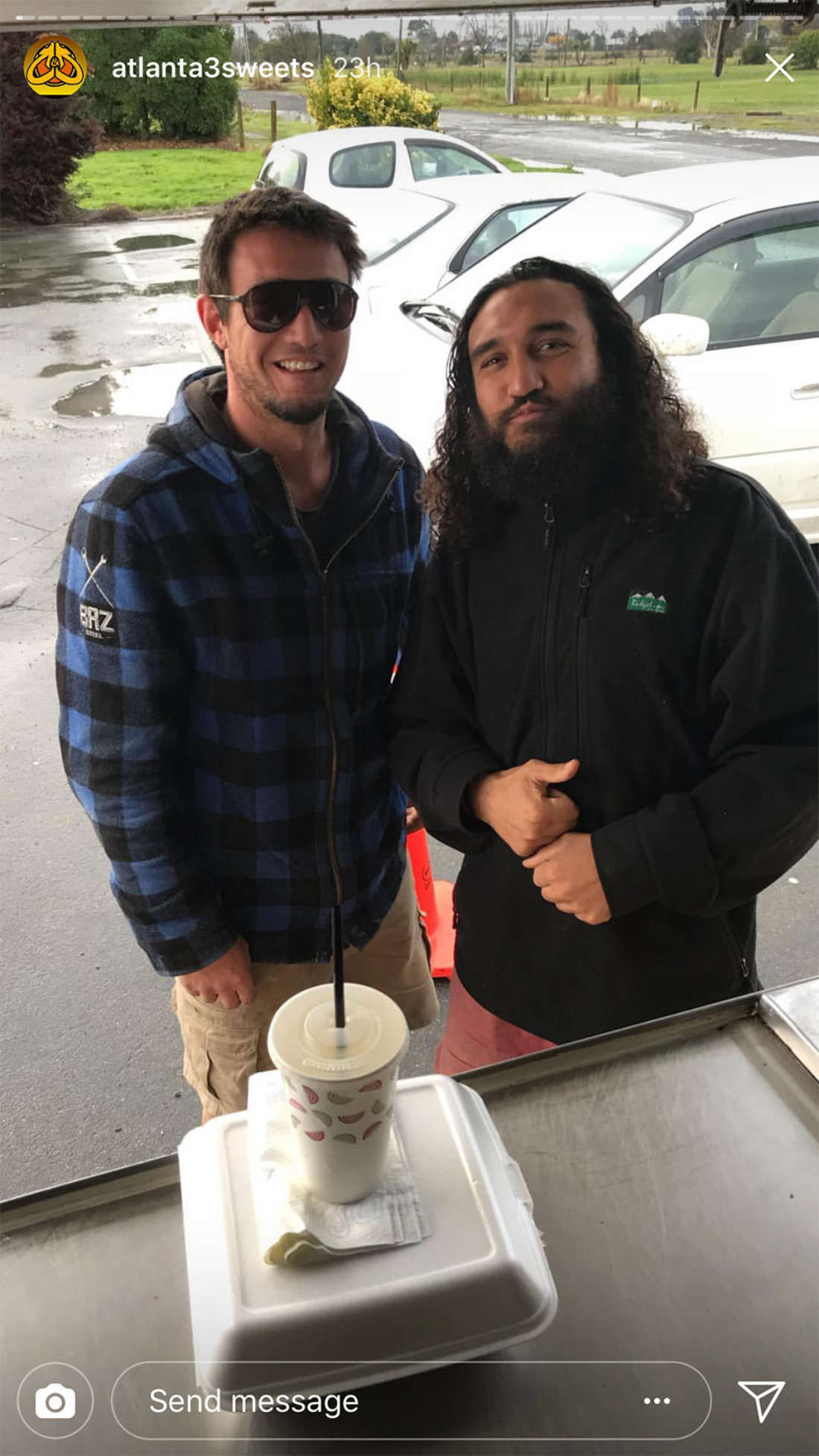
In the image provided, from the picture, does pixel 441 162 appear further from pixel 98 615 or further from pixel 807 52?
pixel 98 615

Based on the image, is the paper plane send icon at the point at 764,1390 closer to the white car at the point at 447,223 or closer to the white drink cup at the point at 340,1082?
the white drink cup at the point at 340,1082

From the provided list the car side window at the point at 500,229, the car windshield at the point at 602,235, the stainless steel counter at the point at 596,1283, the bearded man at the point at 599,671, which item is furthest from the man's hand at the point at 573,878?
the car side window at the point at 500,229

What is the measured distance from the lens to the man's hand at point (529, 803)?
0.99 meters

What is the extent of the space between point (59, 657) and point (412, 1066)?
3.33 feet

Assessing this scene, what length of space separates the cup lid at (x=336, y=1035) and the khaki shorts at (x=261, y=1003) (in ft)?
1.48

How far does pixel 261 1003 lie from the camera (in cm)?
122

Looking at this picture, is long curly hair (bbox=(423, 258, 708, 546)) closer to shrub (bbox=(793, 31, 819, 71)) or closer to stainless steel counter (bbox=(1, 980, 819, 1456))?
shrub (bbox=(793, 31, 819, 71))

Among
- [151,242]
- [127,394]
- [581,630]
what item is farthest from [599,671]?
[127,394]

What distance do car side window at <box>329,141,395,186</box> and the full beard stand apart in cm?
60

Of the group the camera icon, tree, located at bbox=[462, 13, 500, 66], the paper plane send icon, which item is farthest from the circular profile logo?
the paper plane send icon

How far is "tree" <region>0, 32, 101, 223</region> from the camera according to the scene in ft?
3.46

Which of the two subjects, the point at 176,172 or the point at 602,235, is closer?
the point at 176,172

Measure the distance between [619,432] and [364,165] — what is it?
0.79 m

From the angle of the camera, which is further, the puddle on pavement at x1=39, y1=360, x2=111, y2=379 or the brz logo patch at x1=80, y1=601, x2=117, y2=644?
the puddle on pavement at x1=39, y1=360, x2=111, y2=379
